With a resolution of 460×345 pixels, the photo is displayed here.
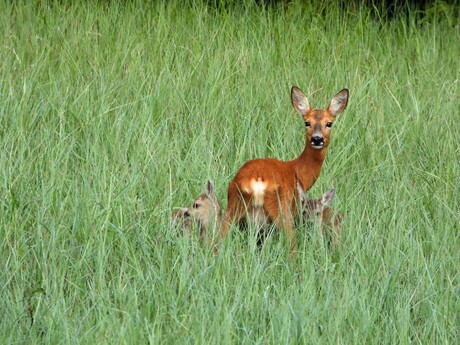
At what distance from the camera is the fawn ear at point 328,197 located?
235 inches

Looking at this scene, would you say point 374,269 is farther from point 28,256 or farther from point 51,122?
point 51,122

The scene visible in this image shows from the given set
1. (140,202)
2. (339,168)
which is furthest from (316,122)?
(140,202)

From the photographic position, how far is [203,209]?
5805 mm

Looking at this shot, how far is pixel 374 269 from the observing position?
502cm

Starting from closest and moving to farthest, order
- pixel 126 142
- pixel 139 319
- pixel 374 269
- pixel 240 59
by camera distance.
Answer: pixel 139 319 < pixel 374 269 < pixel 126 142 < pixel 240 59

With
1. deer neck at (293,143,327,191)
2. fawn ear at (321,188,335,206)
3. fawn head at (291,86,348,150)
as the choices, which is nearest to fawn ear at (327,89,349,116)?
fawn head at (291,86,348,150)

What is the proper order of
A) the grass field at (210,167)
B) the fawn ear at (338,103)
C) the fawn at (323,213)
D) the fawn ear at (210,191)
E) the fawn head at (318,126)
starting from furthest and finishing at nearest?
the fawn ear at (338,103), the fawn head at (318,126), the fawn ear at (210,191), the fawn at (323,213), the grass field at (210,167)

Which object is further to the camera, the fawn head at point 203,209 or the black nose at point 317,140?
the black nose at point 317,140

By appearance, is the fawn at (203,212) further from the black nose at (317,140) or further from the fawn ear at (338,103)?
the fawn ear at (338,103)

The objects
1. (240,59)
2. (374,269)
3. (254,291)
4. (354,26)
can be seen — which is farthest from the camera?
(354,26)

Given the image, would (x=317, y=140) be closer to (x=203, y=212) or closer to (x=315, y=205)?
(x=315, y=205)

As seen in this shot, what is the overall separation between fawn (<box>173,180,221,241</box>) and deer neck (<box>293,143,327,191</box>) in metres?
0.53

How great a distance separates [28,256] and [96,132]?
1642mm

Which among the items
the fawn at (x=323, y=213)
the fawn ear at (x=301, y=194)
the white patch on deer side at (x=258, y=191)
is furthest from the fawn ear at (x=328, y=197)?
the white patch on deer side at (x=258, y=191)
